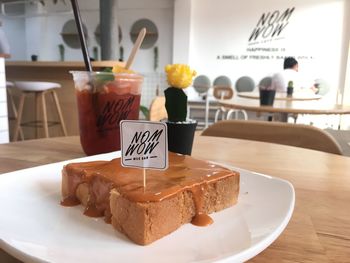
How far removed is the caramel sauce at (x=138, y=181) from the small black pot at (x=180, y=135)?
137 mm

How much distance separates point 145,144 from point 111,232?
13 cm

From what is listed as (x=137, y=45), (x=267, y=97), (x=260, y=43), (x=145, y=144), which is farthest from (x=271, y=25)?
(x=145, y=144)

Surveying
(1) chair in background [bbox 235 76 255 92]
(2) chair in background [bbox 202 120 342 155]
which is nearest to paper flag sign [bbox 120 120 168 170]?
(2) chair in background [bbox 202 120 342 155]

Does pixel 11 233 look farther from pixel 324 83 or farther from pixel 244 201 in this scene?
pixel 324 83

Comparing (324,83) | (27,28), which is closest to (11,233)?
(324,83)

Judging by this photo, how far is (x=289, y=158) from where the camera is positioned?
2.86 feet

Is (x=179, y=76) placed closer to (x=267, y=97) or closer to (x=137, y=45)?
(x=137, y=45)

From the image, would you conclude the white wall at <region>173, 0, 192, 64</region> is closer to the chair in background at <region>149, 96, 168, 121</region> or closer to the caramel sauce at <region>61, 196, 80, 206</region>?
the chair in background at <region>149, 96, 168, 121</region>

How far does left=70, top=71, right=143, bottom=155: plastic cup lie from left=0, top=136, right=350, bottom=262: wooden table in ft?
0.32

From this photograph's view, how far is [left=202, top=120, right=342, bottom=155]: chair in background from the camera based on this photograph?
1.11 metres

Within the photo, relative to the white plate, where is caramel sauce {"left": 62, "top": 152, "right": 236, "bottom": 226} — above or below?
above

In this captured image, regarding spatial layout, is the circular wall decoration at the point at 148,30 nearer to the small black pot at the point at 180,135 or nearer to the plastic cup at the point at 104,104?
the plastic cup at the point at 104,104

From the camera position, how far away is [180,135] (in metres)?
0.67

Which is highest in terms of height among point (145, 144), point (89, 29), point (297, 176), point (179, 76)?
point (89, 29)
